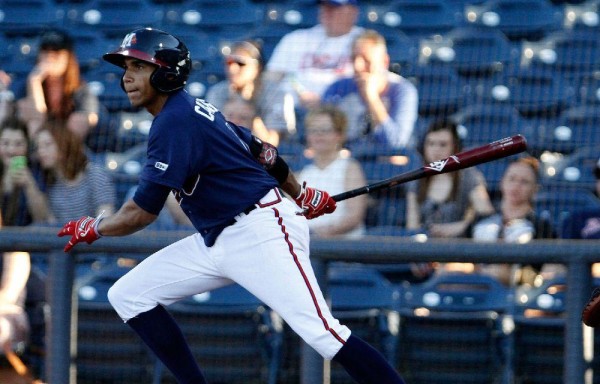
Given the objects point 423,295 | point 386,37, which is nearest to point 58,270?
point 423,295

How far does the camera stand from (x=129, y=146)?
612 centimetres

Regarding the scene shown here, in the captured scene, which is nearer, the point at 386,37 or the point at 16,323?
the point at 16,323

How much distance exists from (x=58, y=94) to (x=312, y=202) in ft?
8.95

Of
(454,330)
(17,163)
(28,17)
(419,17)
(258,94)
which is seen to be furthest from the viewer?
(28,17)

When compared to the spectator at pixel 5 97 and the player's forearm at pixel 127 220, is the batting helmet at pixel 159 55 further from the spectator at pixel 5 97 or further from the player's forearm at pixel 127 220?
the spectator at pixel 5 97

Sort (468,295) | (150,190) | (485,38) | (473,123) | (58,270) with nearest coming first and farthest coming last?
1. (150,190)
2. (58,270)
3. (468,295)
4. (473,123)
5. (485,38)

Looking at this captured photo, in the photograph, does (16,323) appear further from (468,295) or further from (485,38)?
(485,38)

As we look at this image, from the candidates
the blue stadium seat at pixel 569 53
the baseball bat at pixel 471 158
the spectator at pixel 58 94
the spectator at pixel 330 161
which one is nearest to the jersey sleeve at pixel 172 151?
the baseball bat at pixel 471 158

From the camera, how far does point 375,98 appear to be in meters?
5.98

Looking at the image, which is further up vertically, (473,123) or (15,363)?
(473,123)

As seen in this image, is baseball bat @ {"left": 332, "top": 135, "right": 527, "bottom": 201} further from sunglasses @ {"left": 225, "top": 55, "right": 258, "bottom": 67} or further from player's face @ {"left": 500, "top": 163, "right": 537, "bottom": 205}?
sunglasses @ {"left": 225, "top": 55, "right": 258, "bottom": 67}

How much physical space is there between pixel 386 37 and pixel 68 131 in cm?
189

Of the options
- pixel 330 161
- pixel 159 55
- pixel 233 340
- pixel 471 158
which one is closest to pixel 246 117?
pixel 330 161

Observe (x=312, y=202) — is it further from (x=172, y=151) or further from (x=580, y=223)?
(x=580, y=223)
